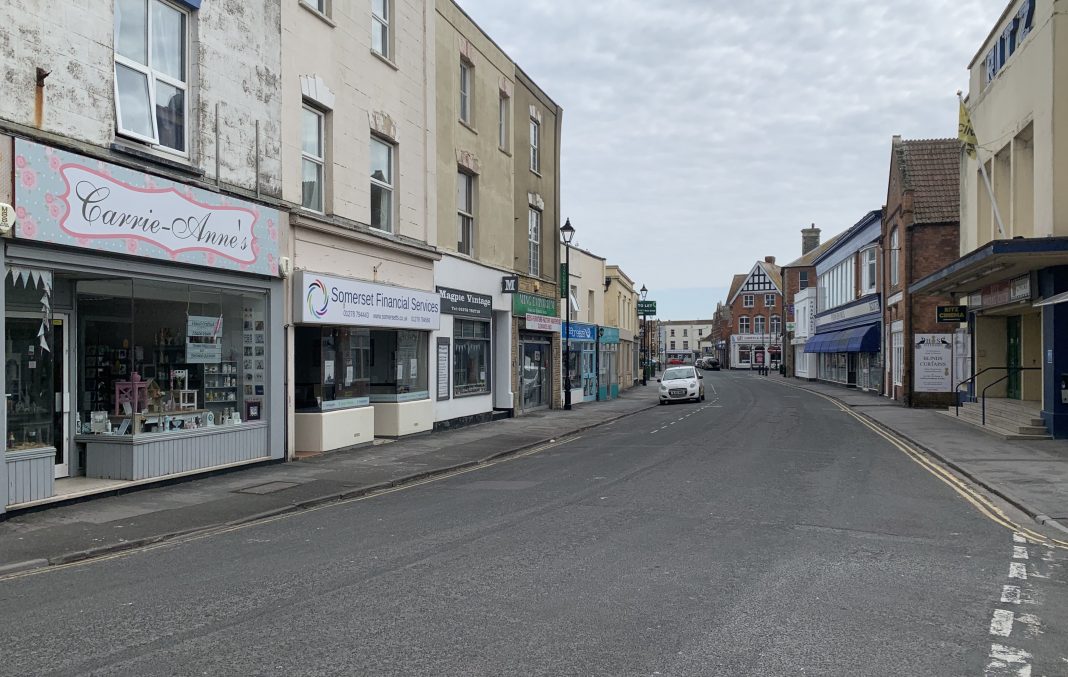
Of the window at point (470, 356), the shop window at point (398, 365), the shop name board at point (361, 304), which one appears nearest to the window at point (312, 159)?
the shop name board at point (361, 304)

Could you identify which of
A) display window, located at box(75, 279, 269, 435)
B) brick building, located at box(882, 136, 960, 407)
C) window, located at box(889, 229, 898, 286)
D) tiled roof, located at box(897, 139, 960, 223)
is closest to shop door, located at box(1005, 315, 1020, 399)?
brick building, located at box(882, 136, 960, 407)

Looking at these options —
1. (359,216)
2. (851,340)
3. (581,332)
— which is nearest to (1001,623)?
(359,216)

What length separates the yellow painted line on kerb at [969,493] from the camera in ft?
29.4

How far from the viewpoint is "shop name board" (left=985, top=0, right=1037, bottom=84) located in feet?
63.0

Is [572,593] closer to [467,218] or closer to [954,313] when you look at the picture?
[467,218]

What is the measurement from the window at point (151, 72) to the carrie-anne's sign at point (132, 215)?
2.67ft

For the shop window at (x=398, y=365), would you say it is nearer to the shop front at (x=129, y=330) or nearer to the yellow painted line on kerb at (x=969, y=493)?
the shop front at (x=129, y=330)

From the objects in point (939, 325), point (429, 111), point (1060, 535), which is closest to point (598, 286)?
point (939, 325)

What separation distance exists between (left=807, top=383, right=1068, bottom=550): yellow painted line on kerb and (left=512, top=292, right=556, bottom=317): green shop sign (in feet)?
36.1

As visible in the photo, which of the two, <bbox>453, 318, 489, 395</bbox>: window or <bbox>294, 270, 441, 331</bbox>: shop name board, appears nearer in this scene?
<bbox>294, 270, 441, 331</bbox>: shop name board

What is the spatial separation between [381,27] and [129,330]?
31.5 ft

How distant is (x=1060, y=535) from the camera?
9.13 meters

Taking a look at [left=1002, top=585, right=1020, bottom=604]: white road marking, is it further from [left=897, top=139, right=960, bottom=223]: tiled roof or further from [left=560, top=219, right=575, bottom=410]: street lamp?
[left=897, top=139, right=960, bottom=223]: tiled roof

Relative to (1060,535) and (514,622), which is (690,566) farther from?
(1060,535)
